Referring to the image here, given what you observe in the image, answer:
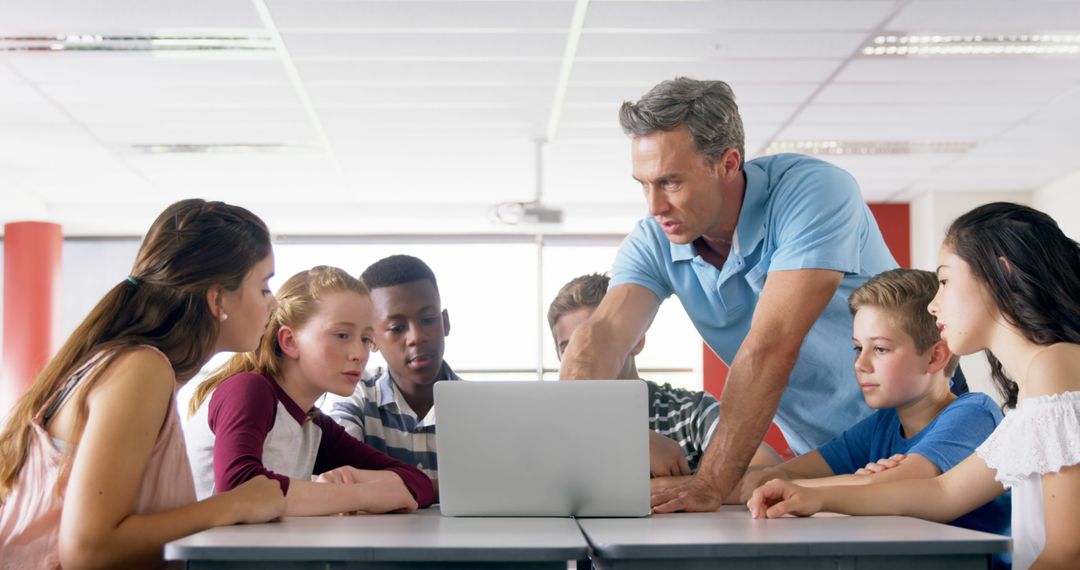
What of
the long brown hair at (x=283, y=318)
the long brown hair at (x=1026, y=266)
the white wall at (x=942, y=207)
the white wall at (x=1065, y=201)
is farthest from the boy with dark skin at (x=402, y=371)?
the white wall at (x=942, y=207)

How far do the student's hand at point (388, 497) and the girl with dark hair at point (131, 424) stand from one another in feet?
0.70

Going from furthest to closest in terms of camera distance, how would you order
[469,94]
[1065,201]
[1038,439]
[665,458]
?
[1065,201]
[469,94]
[665,458]
[1038,439]

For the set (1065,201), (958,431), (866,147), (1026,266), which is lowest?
(958,431)

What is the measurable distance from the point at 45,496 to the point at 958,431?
145cm

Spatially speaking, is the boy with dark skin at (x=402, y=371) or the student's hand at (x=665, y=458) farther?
the boy with dark skin at (x=402, y=371)

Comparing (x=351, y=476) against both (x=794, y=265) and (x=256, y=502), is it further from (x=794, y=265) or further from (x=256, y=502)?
(x=794, y=265)

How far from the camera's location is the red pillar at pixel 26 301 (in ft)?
27.0

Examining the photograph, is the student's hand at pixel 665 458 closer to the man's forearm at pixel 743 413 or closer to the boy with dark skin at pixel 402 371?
the man's forearm at pixel 743 413

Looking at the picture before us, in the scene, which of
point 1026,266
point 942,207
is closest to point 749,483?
point 1026,266

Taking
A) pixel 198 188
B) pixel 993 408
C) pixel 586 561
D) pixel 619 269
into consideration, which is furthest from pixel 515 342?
pixel 586 561

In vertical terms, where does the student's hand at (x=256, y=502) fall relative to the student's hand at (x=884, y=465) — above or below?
below

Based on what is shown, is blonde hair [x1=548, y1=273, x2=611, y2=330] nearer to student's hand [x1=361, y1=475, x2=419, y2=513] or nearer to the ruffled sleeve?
student's hand [x1=361, y1=475, x2=419, y2=513]

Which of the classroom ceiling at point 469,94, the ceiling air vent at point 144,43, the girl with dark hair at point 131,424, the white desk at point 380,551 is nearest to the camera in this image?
the white desk at point 380,551

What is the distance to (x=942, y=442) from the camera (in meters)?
1.87
